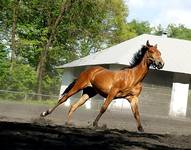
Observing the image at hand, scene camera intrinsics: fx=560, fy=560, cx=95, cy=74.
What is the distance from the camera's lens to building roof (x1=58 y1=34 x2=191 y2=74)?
39781 millimetres

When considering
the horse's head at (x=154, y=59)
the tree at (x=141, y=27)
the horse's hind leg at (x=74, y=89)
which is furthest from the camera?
the tree at (x=141, y=27)

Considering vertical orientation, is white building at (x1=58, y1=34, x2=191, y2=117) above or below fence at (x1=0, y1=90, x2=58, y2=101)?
above

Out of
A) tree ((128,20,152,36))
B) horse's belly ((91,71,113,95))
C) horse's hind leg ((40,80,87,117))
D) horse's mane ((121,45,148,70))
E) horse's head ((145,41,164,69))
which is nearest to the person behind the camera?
horse's head ((145,41,164,69))

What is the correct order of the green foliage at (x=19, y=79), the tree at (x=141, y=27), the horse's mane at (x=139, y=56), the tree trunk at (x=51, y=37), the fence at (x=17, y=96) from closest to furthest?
the horse's mane at (x=139, y=56) → the fence at (x=17, y=96) → the green foliage at (x=19, y=79) → the tree trunk at (x=51, y=37) → the tree at (x=141, y=27)

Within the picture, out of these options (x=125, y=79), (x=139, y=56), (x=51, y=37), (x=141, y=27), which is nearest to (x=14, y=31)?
(x=51, y=37)

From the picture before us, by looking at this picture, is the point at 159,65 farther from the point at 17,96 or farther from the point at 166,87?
the point at 17,96

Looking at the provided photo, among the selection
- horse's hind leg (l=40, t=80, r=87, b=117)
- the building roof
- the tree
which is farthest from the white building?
the tree

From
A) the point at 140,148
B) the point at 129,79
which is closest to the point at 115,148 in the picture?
the point at 140,148

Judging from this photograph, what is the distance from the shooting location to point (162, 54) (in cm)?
4200

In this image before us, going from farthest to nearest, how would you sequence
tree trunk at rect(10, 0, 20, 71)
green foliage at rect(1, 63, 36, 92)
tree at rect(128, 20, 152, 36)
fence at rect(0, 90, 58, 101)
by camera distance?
tree at rect(128, 20, 152, 36), tree trunk at rect(10, 0, 20, 71), green foliage at rect(1, 63, 36, 92), fence at rect(0, 90, 58, 101)

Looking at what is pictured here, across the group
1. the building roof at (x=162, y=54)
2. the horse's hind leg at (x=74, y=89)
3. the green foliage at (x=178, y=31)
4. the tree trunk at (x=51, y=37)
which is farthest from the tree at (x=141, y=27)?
the horse's hind leg at (x=74, y=89)

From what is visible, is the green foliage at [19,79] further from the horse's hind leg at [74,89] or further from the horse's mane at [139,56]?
the horse's mane at [139,56]

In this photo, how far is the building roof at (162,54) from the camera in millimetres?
39781

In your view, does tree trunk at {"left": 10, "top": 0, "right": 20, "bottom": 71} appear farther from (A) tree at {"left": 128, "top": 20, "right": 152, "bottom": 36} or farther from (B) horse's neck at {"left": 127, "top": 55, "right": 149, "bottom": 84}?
(A) tree at {"left": 128, "top": 20, "right": 152, "bottom": 36}
